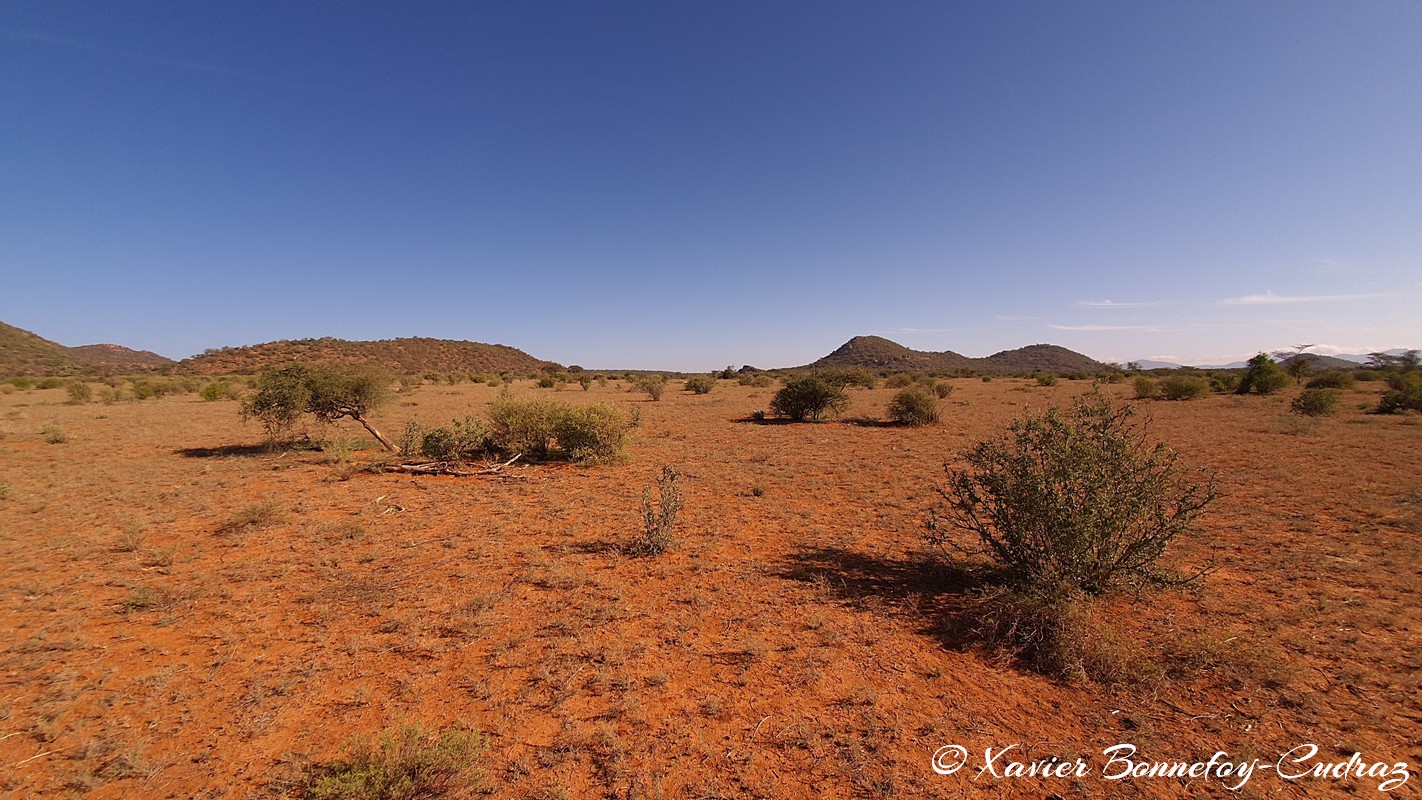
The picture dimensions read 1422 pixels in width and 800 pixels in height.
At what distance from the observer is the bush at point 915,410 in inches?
684

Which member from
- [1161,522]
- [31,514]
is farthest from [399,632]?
[31,514]

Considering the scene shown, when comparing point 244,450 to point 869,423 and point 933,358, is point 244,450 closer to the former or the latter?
point 869,423

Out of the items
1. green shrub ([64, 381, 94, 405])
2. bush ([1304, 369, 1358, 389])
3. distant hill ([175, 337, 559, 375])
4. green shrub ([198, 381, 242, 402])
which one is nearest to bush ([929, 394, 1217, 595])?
green shrub ([198, 381, 242, 402])

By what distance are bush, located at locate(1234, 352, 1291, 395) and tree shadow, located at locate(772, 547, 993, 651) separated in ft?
104

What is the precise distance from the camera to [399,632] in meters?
4.28

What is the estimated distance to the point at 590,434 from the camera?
38.1ft

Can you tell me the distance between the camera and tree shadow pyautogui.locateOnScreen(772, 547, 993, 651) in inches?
177

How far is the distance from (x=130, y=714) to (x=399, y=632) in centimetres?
155

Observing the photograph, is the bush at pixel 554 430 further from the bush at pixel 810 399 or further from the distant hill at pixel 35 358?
the distant hill at pixel 35 358

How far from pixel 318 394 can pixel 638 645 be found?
38.3ft

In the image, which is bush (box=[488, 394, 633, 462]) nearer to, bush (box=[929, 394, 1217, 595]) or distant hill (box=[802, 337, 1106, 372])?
bush (box=[929, 394, 1217, 595])

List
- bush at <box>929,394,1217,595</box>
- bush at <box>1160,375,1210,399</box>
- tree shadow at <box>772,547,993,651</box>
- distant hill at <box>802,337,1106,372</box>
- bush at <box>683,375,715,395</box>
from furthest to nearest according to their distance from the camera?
1. distant hill at <box>802,337,1106,372</box>
2. bush at <box>683,375,715,395</box>
3. bush at <box>1160,375,1210,399</box>
4. tree shadow at <box>772,547,993,651</box>
5. bush at <box>929,394,1217,595</box>

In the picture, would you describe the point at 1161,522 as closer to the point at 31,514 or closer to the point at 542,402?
the point at 542,402

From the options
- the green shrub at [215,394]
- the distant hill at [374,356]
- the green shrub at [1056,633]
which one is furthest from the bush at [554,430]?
the distant hill at [374,356]
